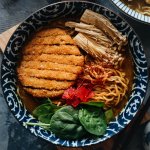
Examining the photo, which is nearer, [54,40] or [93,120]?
[93,120]

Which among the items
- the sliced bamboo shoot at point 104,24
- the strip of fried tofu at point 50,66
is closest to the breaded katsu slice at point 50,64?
the strip of fried tofu at point 50,66

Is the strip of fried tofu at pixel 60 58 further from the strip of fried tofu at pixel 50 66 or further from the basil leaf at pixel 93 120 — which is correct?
the basil leaf at pixel 93 120

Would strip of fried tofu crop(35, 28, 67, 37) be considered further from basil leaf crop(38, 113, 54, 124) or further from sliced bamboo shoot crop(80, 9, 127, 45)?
basil leaf crop(38, 113, 54, 124)

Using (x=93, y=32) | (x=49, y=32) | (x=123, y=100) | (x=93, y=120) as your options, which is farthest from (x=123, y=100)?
(x=49, y=32)

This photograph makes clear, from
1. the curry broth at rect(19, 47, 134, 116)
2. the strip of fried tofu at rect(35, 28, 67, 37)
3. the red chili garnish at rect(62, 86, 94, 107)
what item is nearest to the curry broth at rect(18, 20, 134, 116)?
the curry broth at rect(19, 47, 134, 116)

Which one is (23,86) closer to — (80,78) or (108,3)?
(80,78)

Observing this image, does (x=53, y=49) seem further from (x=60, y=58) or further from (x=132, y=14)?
(x=132, y=14)
